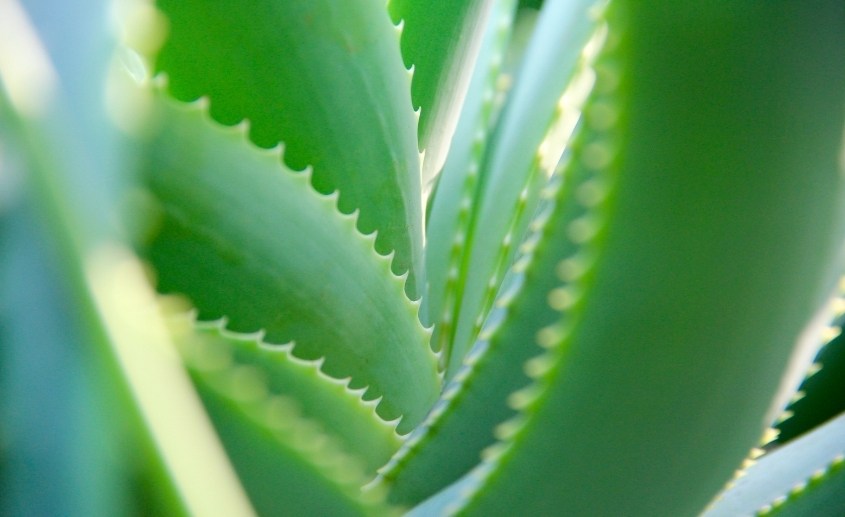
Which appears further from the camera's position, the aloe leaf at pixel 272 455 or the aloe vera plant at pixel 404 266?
the aloe leaf at pixel 272 455

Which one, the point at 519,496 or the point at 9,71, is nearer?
the point at 9,71

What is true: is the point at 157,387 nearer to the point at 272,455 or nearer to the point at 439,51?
the point at 272,455

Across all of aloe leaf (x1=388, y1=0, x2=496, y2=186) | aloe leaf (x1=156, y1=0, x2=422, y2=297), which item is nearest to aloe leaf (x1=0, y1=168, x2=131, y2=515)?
aloe leaf (x1=156, y1=0, x2=422, y2=297)

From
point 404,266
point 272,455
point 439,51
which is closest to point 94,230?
point 272,455

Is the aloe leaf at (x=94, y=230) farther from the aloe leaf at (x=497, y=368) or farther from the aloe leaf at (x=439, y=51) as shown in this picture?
the aloe leaf at (x=439, y=51)

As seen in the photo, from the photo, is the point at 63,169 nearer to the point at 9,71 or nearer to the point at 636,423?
the point at 9,71

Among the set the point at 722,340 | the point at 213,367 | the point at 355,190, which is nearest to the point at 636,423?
the point at 722,340

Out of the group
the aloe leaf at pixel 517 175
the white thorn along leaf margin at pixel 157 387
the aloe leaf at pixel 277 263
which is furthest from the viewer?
the aloe leaf at pixel 517 175

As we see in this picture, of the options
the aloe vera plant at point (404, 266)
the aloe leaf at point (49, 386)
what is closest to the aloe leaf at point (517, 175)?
the aloe vera plant at point (404, 266)
